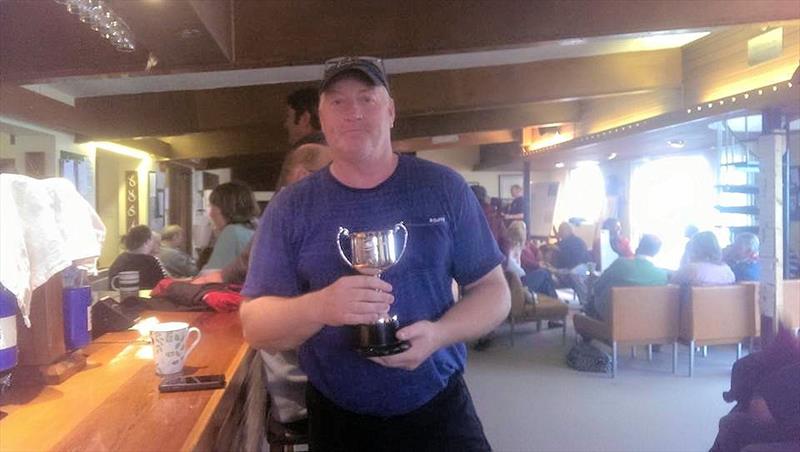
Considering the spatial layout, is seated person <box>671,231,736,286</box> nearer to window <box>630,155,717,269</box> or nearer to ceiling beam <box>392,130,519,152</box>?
window <box>630,155,717,269</box>

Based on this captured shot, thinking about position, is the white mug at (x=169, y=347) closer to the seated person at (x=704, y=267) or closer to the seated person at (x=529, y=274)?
the seated person at (x=704, y=267)

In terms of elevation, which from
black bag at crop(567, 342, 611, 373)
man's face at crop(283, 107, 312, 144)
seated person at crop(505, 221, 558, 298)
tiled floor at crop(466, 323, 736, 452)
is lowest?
tiled floor at crop(466, 323, 736, 452)

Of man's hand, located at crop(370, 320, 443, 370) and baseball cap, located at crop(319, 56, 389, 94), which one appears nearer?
man's hand, located at crop(370, 320, 443, 370)

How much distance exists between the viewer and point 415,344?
1.19 m

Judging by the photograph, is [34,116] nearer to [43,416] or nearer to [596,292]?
[43,416]

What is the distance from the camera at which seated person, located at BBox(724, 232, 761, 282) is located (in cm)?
545

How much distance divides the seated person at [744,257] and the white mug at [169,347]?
5286 millimetres

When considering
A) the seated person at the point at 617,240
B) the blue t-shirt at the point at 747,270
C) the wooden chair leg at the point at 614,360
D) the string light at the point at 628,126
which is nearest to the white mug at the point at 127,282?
the wooden chair leg at the point at 614,360

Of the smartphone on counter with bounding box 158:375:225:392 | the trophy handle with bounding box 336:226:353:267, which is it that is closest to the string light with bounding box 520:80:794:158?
the trophy handle with bounding box 336:226:353:267

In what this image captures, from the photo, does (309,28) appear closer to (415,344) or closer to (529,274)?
(415,344)

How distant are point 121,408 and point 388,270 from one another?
2.03ft

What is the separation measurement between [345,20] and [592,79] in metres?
3.35

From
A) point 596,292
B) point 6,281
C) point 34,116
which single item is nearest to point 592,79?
point 596,292

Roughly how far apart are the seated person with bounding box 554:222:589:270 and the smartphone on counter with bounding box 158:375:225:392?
290 inches
